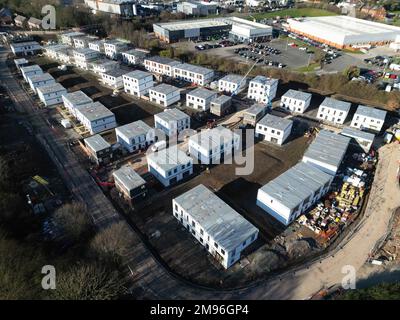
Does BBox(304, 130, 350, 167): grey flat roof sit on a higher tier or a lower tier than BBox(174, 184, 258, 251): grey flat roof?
higher

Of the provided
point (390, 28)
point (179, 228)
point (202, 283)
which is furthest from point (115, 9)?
point (202, 283)

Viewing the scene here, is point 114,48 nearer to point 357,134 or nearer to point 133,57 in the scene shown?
point 133,57

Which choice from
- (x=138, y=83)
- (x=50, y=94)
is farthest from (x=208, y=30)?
(x=50, y=94)

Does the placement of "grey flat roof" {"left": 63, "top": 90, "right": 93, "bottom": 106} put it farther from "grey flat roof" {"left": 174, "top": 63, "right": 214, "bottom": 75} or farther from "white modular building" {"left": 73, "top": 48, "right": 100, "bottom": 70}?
"grey flat roof" {"left": 174, "top": 63, "right": 214, "bottom": 75}

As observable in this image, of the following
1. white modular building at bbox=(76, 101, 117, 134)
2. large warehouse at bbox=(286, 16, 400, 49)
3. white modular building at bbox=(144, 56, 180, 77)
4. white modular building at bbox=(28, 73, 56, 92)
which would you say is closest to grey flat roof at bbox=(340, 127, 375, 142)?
white modular building at bbox=(76, 101, 117, 134)

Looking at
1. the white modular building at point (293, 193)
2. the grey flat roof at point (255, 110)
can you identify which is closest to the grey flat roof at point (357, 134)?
the white modular building at point (293, 193)

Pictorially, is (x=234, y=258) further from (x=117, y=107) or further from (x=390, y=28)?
(x=390, y=28)
